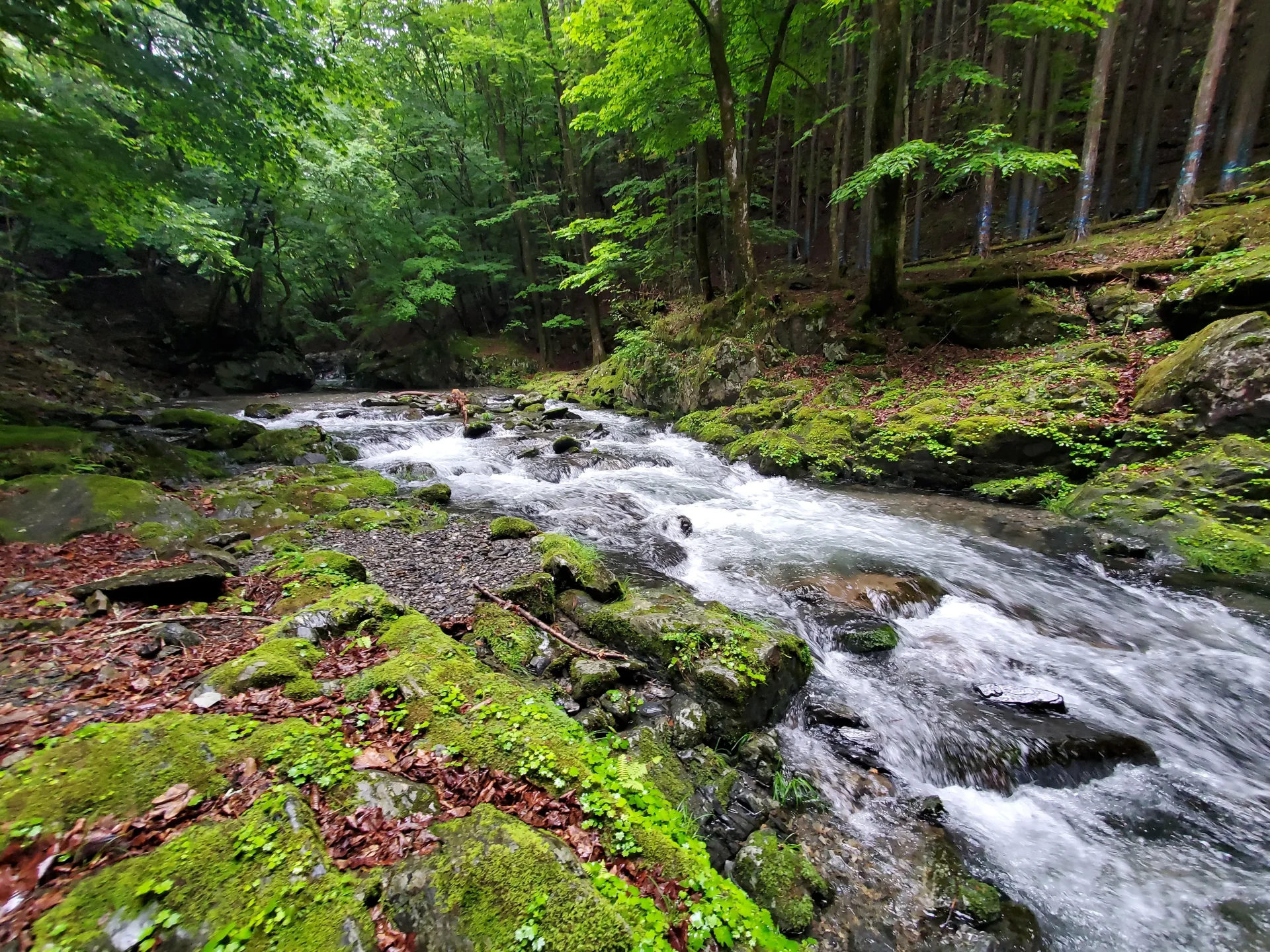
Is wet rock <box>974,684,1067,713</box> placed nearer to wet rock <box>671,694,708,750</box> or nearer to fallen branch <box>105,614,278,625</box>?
wet rock <box>671,694,708,750</box>

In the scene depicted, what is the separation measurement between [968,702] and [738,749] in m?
2.27

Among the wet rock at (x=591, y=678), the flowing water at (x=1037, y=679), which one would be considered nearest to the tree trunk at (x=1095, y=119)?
the flowing water at (x=1037, y=679)

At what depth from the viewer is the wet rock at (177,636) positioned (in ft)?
12.4

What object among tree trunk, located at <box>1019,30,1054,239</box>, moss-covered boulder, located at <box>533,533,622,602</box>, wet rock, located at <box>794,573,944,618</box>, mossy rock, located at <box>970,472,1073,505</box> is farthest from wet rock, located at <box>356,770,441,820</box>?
tree trunk, located at <box>1019,30,1054,239</box>

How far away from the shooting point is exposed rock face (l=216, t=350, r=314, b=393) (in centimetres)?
2089

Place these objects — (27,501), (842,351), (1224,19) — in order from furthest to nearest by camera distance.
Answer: (842,351) → (1224,19) → (27,501)

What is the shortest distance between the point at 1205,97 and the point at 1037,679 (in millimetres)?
14983

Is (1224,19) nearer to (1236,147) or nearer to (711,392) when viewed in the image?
(1236,147)

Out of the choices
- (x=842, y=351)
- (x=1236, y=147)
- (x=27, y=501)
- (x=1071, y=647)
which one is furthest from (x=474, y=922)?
(x=1236, y=147)

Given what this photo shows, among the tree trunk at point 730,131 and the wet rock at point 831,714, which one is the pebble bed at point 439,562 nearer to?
the wet rock at point 831,714

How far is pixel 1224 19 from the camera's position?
1112cm

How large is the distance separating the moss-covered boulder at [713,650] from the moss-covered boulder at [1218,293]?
873 centimetres

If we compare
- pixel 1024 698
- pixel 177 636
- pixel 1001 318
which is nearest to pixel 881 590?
pixel 1024 698

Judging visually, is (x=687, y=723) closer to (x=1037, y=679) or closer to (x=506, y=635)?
(x=506, y=635)
